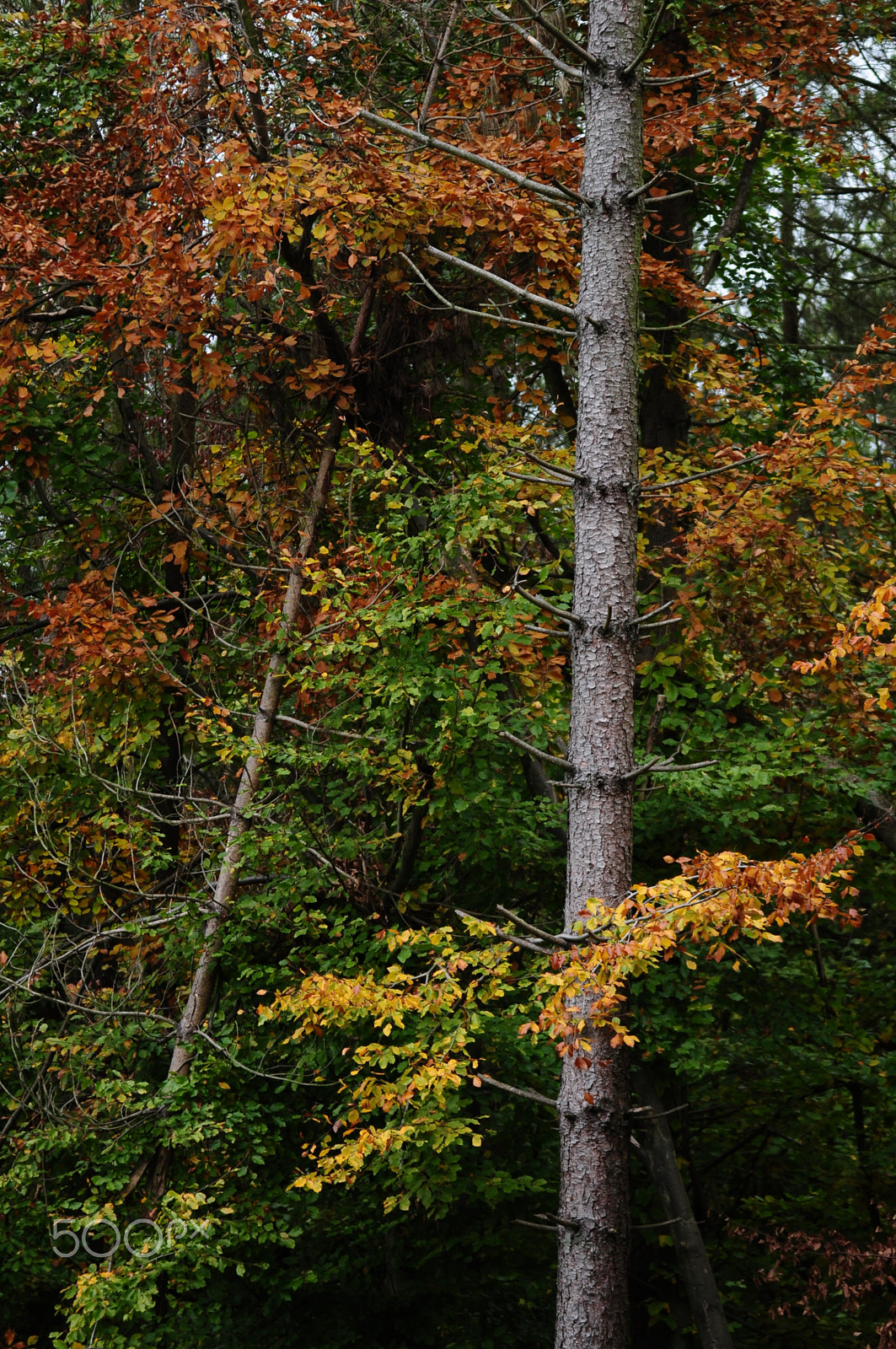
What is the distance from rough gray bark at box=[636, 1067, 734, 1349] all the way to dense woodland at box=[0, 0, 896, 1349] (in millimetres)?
36

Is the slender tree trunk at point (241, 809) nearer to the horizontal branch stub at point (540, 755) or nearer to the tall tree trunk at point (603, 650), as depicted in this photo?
the horizontal branch stub at point (540, 755)

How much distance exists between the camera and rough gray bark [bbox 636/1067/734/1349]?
23.5 feet

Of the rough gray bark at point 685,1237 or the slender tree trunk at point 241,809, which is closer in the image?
the slender tree trunk at point 241,809

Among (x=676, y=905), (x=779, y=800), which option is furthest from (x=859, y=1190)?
(x=676, y=905)

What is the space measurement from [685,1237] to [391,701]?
3999 mm

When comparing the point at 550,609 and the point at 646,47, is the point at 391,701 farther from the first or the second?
the point at 646,47

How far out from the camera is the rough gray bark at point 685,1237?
7.15 metres

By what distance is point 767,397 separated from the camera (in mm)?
9672

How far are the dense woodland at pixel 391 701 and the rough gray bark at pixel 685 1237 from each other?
0.04m

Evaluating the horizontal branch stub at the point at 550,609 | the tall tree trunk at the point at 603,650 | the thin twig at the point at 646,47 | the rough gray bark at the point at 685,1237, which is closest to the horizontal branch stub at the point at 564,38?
the tall tree trunk at the point at 603,650

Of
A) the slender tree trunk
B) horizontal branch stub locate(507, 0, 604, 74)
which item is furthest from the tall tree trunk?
the slender tree trunk

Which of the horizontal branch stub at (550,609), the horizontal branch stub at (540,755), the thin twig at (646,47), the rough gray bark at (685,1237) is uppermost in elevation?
the thin twig at (646,47)

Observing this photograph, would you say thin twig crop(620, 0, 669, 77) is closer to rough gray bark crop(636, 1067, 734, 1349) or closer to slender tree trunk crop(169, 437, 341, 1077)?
slender tree trunk crop(169, 437, 341, 1077)

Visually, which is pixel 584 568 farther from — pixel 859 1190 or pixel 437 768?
pixel 859 1190
